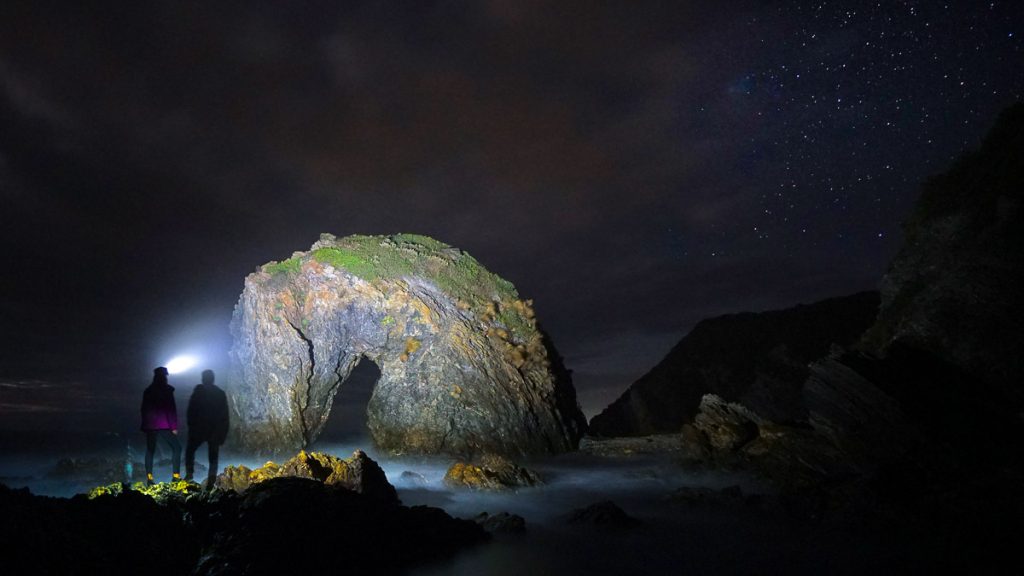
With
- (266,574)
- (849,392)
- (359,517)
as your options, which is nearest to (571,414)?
(849,392)

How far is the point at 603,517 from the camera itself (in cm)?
834

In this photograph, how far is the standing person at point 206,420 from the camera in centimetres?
1189

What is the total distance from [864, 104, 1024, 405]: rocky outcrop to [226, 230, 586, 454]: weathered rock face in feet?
42.5

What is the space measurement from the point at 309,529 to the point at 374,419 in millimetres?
14658

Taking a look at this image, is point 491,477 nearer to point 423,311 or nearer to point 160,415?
point 160,415

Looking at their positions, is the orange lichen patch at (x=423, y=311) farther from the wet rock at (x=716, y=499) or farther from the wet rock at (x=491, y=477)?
the wet rock at (x=716, y=499)

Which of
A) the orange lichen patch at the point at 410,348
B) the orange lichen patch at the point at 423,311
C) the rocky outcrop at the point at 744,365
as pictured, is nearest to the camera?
the orange lichen patch at the point at 423,311

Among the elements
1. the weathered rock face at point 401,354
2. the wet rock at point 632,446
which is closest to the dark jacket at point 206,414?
the weathered rock face at point 401,354

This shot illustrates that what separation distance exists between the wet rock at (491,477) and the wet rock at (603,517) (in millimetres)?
3345

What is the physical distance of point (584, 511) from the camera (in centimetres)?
873

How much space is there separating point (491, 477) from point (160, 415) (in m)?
8.68

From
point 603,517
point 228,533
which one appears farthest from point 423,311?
point 228,533

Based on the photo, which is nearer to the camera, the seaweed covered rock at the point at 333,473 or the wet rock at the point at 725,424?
the seaweed covered rock at the point at 333,473

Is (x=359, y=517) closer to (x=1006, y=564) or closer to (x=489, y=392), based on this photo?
(x=1006, y=564)
